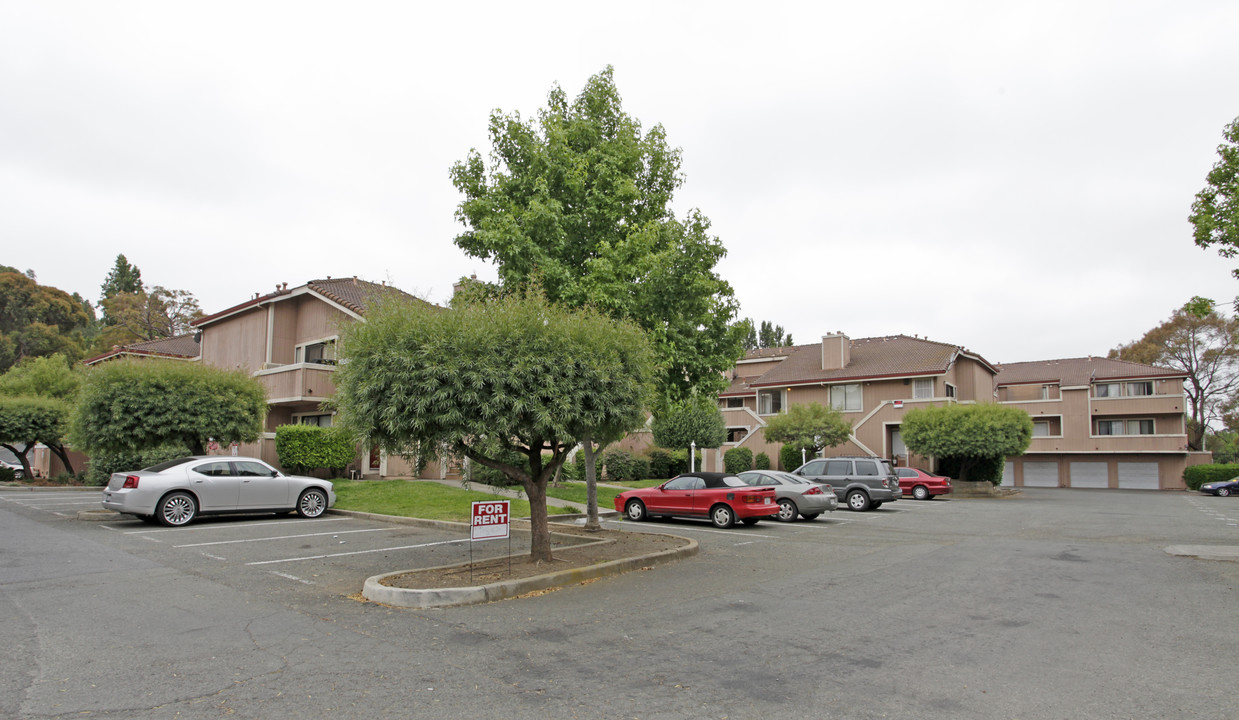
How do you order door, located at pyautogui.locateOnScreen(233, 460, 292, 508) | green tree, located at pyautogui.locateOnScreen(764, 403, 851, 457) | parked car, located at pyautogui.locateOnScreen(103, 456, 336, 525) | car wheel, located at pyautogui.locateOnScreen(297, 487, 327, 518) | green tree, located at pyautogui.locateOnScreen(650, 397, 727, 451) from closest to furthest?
parked car, located at pyautogui.locateOnScreen(103, 456, 336, 525) < door, located at pyautogui.locateOnScreen(233, 460, 292, 508) < car wheel, located at pyautogui.locateOnScreen(297, 487, 327, 518) < green tree, located at pyautogui.locateOnScreen(650, 397, 727, 451) < green tree, located at pyautogui.locateOnScreen(764, 403, 851, 457)

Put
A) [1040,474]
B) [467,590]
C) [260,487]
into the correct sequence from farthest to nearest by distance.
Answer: [1040,474] < [260,487] < [467,590]

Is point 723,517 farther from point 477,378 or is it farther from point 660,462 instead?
point 660,462

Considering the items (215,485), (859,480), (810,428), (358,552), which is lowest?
(358,552)

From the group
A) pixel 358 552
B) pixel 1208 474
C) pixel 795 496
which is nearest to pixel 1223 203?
pixel 795 496

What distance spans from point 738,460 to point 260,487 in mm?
30115

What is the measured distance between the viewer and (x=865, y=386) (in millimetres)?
43156

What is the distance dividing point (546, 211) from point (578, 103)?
11.4 ft

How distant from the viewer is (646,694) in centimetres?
534

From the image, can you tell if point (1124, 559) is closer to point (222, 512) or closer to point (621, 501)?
point (621, 501)

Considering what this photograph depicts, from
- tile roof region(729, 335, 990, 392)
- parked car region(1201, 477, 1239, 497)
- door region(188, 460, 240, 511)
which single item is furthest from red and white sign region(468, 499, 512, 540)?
parked car region(1201, 477, 1239, 497)

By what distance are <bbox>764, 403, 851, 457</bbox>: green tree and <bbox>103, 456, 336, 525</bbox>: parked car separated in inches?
974

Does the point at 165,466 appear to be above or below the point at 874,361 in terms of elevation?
below

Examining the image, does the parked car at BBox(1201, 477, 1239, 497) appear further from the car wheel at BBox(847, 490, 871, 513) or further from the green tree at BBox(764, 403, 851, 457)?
the car wheel at BBox(847, 490, 871, 513)

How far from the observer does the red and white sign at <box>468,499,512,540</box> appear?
9.30 metres
